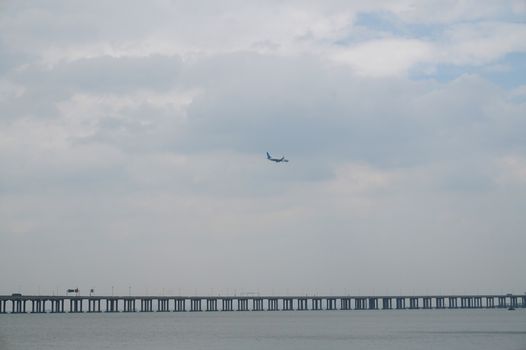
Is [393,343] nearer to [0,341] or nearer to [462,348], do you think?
[462,348]

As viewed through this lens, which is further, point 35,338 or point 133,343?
point 35,338

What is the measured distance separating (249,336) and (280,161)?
3055 cm

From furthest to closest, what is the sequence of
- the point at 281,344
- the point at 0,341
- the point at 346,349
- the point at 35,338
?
the point at 35,338 < the point at 0,341 < the point at 281,344 < the point at 346,349

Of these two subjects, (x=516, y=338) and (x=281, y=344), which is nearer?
(x=281, y=344)

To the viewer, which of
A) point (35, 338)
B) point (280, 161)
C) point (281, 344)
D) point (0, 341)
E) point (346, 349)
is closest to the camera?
point (346, 349)

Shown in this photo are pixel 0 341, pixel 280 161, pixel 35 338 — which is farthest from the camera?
pixel 280 161

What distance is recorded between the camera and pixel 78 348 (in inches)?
3241

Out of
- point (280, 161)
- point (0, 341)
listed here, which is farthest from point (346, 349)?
point (280, 161)

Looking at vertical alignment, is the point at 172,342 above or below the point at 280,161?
A: below

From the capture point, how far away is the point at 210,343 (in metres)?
88.8

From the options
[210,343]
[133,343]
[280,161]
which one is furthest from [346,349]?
[280,161]

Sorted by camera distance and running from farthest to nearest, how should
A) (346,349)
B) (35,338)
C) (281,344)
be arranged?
(35,338) → (281,344) → (346,349)

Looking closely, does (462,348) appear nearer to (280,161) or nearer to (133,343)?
(133,343)

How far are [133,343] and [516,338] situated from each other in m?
41.1
